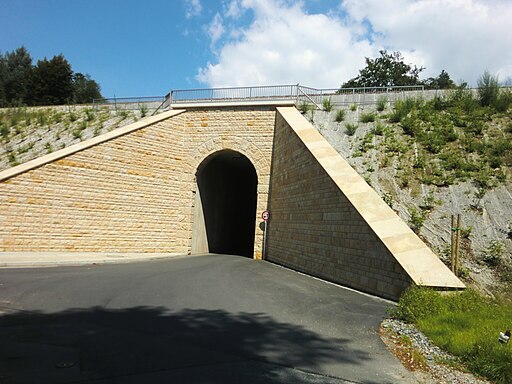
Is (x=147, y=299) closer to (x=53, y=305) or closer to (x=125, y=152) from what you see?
(x=53, y=305)

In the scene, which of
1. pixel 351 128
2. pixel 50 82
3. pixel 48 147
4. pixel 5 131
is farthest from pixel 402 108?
pixel 50 82

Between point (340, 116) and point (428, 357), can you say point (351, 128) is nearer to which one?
point (340, 116)

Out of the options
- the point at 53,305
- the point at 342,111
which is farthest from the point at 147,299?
the point at 342,111

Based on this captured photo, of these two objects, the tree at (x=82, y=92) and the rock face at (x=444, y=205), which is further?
the tree at (x=82, y=92)

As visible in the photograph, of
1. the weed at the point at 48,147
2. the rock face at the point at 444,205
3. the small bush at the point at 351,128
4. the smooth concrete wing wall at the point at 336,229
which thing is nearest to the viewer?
the smooth concrete wing wall at the point at 336,229

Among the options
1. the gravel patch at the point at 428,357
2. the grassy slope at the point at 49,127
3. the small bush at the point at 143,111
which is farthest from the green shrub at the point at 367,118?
the grassy slope at the point at 49,127

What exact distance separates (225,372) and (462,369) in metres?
2.86

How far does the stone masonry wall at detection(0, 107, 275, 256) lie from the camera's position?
1401 centimetres

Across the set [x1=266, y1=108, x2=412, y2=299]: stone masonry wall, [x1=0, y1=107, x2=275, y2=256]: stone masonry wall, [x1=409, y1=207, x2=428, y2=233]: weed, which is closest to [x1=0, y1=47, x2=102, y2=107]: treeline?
[x1=0, y1=107, x2=275, y2=256]: stone masonry wall

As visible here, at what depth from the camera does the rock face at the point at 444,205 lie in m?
9.46

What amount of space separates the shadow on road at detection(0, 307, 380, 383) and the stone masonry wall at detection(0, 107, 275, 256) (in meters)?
9.92

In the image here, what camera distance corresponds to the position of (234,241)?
2794cm

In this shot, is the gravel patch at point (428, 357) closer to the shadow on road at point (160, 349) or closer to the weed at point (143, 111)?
the shadow on road at point (160, 349)

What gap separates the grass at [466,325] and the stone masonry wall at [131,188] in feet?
39.1
